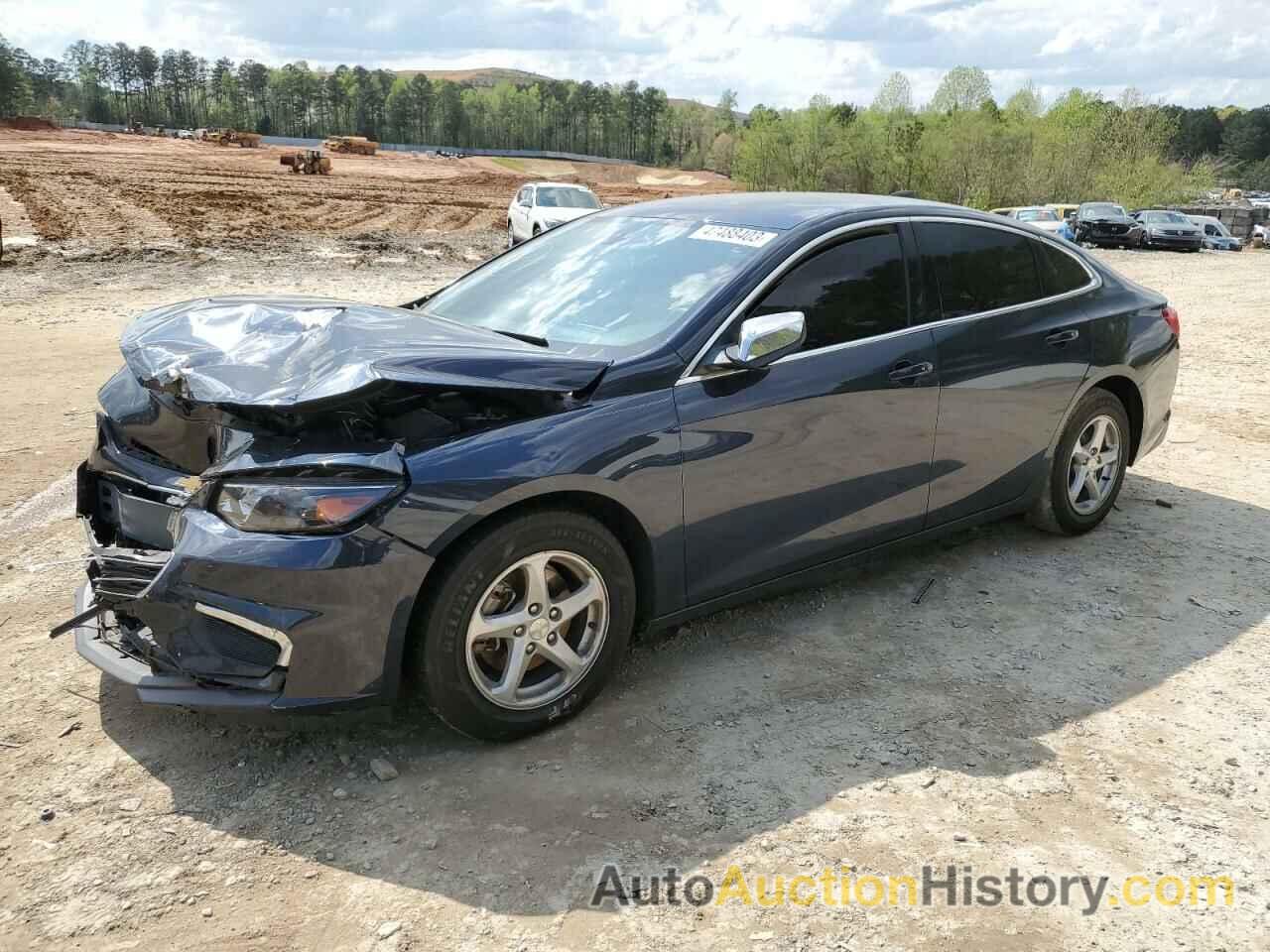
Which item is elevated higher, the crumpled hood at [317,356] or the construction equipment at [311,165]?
the construction equipment at [311,165]

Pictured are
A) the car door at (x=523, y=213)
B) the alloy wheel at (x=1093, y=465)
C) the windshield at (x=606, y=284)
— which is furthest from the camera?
the car door at (x=523, y=213)

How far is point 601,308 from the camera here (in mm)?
3820

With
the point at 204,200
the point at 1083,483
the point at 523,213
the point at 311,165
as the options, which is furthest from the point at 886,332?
the point at 311,165

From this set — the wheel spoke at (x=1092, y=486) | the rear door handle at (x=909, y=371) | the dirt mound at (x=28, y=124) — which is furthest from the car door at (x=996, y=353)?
the dirt mound at (x=28, y=124)

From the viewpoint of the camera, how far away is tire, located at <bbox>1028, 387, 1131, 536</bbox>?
4949 millimetres

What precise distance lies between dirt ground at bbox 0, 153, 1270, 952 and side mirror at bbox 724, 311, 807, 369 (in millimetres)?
1194

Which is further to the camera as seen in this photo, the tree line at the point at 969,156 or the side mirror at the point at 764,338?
the tree line at the point at 969,156

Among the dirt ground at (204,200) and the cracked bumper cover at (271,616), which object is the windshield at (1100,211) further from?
the cracked bumper cover at (271,616)

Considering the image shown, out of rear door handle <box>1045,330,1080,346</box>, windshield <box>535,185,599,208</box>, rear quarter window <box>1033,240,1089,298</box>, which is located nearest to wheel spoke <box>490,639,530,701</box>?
rear door handle <box>1045,330,1080,346</box>

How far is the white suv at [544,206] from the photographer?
67.9 ft

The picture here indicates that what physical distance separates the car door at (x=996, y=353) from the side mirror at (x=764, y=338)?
100 centimetres

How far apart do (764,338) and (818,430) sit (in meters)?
0.52

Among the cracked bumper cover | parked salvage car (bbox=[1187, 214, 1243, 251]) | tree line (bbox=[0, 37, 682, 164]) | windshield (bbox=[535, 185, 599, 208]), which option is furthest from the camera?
tree line (bbox=[0, 37, 682, 164])

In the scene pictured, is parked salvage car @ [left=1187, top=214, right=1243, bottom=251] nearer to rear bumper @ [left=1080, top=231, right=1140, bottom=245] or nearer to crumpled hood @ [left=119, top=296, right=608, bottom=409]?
rear bumper @ [left=1080, top=231, right=1140, bottom=245]
